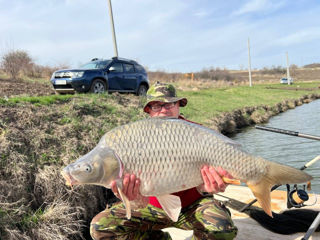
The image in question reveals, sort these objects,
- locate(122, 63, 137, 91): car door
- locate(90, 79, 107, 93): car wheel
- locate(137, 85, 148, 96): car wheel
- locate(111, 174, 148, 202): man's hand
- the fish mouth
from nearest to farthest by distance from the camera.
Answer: the fish mouth, locate(111, 174, 148, 202): man's hand, locate(90, 79, 107, 93): car wheel, locate(122, 63, 137, 91): car door, locate(137, 85, 148, 96): car wheel

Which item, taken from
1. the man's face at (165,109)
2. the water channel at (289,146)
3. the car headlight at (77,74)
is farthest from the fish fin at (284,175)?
the car headlight at (77,74)

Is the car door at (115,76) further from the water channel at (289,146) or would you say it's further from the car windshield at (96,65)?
the water channel at (289,146)

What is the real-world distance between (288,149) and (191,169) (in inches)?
285

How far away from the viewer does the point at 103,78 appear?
9023 mm

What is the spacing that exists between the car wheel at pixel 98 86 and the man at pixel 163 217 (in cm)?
641

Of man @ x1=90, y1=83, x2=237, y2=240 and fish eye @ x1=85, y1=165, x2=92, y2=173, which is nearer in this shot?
fish eye @ x1=85, y1=165, x2=92, y2=173

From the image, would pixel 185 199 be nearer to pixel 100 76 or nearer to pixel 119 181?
pixel 119 181

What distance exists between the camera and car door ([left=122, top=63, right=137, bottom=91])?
9922 mm

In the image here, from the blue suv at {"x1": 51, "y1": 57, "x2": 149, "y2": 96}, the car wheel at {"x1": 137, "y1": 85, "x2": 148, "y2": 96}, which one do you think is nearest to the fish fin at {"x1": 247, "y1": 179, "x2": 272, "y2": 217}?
the blue suv at {"x1": 51, "y1": 57, "x2": 149, "y2": 96}

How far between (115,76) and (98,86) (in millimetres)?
882

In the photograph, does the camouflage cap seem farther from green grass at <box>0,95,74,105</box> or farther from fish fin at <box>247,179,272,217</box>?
green grass at <box>0,95,74,105</box>

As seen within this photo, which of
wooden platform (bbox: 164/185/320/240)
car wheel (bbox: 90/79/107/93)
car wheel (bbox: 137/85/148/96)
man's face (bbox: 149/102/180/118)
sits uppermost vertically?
car wheel (bbox: 90/79/107/93)

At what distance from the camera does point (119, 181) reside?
175cm

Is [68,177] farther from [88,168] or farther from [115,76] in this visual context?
[115,76]
